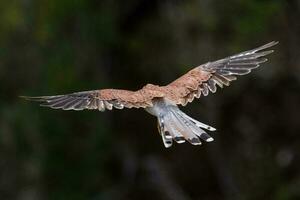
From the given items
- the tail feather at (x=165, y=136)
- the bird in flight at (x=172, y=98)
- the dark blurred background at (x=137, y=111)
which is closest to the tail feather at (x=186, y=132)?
the bird in flight at (x=172, y=98)

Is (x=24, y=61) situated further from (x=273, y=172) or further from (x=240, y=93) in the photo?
(x=273, y=172)

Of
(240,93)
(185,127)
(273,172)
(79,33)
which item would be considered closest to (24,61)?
(79,33)

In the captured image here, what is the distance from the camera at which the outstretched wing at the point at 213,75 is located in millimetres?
10422

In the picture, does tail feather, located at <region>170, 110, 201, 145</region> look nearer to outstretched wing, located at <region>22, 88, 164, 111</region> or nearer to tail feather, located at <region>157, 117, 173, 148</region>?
tail feather, located at <region>157, 117, 173, 148</region>

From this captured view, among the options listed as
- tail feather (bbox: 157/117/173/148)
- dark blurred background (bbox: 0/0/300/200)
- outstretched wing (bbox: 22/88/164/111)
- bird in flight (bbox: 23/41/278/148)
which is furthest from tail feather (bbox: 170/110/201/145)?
dark blurred background (bbox: 0/0/300/200)

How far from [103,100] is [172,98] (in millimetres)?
689

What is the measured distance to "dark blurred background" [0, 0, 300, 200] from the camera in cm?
1916

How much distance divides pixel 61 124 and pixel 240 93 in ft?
11.8

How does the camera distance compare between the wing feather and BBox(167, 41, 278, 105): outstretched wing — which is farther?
BBox(167, 41, 278, 105): outstretched wing

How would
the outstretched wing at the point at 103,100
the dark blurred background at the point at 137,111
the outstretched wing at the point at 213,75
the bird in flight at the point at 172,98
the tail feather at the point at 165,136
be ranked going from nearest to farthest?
the tail feather at the point at 165,136 < the bird in flight at the point at 172,98 < the outstretched wing at the point at 103,100 < the outstretched wing at the point at 213,75 < the dark blurred background at the point at 137,111

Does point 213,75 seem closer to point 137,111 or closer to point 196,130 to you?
point 196,130

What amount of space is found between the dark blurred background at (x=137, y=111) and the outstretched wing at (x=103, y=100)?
852 centimetres

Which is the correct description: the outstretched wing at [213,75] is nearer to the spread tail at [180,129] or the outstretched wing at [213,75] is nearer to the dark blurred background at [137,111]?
the spread tail at [180,129]

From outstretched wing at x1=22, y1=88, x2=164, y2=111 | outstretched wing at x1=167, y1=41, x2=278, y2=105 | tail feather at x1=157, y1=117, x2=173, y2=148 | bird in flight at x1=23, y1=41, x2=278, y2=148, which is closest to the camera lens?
tail feather at x1=157, y1=117, x2=173, y2=148
